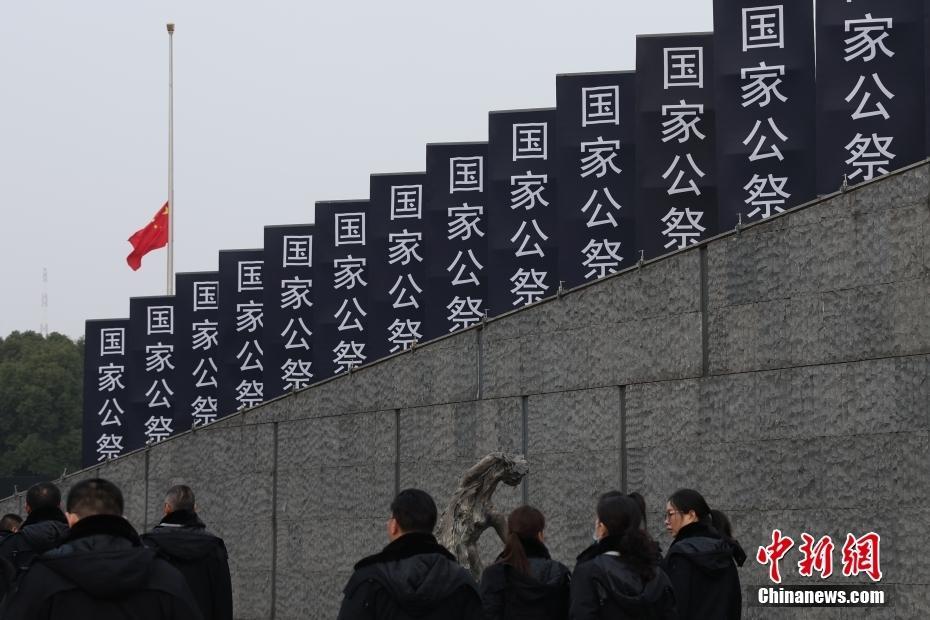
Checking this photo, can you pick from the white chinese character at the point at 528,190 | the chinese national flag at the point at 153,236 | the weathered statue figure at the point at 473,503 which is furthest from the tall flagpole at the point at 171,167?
the weathered statue figure at the point at 473,503

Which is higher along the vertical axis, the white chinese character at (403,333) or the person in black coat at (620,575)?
the white chinese character at (403,333)

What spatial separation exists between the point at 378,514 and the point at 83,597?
11.8m

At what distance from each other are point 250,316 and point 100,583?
22.9m

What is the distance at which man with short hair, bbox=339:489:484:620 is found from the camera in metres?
5.36

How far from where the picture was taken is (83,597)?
456 centimetres

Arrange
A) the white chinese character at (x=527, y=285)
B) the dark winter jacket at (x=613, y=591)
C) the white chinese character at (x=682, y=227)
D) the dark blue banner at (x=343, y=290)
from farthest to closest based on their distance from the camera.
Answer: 1. the dark blue banner at (x=343, y=290)
2. the white chinese character at (x=527, y=285)
3. the white chinese character at (x=682, y=227)
4. the dark winter jacket at (x=613, y=591)

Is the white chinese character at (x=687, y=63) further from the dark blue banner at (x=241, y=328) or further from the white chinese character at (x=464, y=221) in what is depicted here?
the dark blue banner at (x=241, y=328)

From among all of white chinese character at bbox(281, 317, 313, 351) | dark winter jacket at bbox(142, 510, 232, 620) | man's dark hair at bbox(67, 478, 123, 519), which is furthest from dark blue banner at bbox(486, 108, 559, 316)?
man's dark hair at bbox(67, 478, 123, 519)

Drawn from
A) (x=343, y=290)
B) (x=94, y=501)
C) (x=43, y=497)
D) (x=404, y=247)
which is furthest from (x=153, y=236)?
(x=94, y=501)

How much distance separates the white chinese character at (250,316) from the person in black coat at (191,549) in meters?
18.8

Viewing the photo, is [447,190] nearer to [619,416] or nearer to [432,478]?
[432,478]

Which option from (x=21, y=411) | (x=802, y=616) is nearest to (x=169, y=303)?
(x=802, y=616)

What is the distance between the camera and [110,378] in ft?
98.9

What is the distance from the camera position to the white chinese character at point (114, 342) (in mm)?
30281
